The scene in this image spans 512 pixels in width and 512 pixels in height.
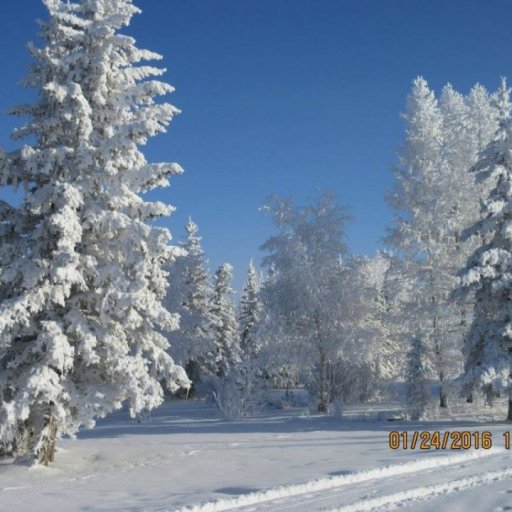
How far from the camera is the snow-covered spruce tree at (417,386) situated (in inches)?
738

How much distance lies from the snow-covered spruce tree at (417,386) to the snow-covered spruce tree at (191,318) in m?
15.4

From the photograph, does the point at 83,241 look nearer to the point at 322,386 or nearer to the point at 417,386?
the point at 417,386

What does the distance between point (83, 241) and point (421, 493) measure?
826cm

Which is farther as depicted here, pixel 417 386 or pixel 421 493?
pixel 417 386

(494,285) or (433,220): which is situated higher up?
(433,220)

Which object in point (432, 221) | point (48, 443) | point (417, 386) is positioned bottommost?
point (48, 443)

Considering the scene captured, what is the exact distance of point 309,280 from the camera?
23.5 m

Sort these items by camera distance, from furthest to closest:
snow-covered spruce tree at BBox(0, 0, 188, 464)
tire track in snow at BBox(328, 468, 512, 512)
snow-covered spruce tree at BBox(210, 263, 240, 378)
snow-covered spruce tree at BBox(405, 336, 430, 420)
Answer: snow-covered spruce tree at BBox(210, 263, 240, 378), snow-covered spruce tree at BBox(405, 336, 430, 420), snow-covered spruce tree at BBox(0, 0, 188, 464), tire track in snow at BBox(328, 468, 512, 512)

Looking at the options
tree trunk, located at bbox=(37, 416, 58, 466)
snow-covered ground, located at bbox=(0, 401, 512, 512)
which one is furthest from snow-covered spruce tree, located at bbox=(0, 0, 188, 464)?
snow-covered ground, located at bbox=(0, 401, 512, 512)

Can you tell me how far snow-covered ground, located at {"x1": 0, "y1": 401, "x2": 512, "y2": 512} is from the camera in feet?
26.8

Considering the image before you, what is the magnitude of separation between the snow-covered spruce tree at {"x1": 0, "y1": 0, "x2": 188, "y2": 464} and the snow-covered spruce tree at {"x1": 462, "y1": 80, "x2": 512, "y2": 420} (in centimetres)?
968
